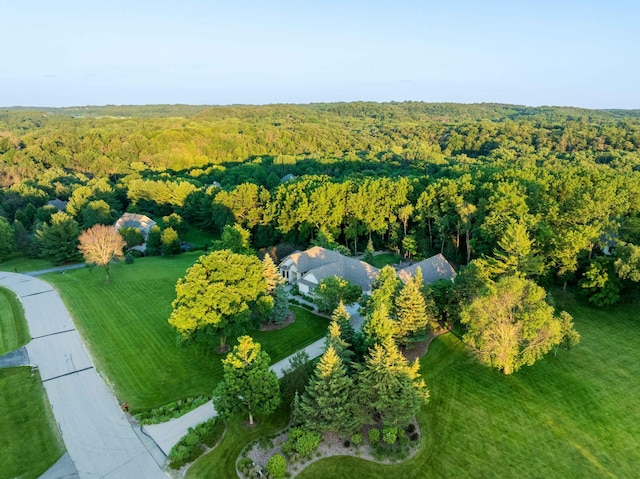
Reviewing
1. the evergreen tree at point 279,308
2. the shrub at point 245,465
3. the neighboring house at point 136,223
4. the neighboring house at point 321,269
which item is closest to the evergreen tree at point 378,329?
the shrub at point 245,465

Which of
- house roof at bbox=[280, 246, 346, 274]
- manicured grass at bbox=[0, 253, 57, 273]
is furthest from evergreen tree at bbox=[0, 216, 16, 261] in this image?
house roof at bbox=[280, 246, 346, 274]

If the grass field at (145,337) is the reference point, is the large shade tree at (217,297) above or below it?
above

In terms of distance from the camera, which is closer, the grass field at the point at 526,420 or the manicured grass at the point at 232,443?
the manicured grass at the point at 232,443

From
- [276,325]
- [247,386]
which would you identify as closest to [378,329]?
[247,386]

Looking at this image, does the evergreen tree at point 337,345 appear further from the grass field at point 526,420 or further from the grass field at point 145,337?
the grass field at point 145,337

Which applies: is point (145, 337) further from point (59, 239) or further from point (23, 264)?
point (23, 264)

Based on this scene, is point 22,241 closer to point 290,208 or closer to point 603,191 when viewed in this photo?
point 290,208

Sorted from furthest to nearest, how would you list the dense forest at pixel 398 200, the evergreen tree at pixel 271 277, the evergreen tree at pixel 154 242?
the evergreen tree at pixel 154 242
the dense forest at pixel 398 200
the evergreen tree at pixel 271 277
